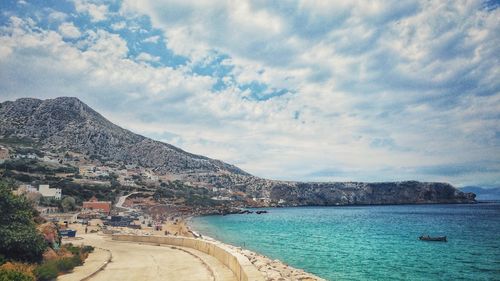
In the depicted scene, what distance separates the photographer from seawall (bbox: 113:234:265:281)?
10.2m

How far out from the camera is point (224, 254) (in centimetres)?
1514

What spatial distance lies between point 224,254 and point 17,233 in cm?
974

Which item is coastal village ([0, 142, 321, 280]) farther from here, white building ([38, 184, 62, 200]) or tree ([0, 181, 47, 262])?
tree ([0, 181, 47, 262])

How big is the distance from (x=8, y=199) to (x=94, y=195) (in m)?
86.6

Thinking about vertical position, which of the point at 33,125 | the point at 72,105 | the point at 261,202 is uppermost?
the point at 72,105

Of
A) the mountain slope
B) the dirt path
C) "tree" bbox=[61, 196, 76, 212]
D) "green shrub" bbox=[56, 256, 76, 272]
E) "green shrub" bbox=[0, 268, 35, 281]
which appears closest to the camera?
"green shrub" bbox=[0, 268, 35, 281]

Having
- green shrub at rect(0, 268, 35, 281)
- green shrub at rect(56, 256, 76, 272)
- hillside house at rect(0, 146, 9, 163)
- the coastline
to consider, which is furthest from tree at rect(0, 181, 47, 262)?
hillside house at rect(0, 146, 9, 163)

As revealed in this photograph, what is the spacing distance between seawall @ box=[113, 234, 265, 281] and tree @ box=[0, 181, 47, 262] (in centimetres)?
844

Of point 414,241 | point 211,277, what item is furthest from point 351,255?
point 211,277

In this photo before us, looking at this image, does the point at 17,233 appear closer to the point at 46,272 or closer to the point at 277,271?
the point at 46,272

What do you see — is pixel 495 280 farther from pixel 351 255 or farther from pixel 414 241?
pixel 414 241

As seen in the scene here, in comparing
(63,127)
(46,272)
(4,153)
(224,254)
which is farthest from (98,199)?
(63,127)

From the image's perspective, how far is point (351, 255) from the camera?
34500mm

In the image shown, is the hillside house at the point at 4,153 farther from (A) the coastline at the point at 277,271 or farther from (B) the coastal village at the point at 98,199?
(A) the coastline at the point at 277,271
